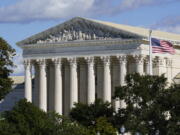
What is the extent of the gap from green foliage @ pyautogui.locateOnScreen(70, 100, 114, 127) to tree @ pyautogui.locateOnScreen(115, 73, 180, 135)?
960 centimetres

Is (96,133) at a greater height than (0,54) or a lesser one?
lesser

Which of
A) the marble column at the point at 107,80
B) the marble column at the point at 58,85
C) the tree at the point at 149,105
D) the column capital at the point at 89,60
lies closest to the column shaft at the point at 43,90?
the marble column at the point at 58,85

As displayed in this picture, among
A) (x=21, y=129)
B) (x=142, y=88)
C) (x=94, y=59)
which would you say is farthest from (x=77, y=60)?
(x=21, y=129)

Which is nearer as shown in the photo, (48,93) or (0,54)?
(0,54)

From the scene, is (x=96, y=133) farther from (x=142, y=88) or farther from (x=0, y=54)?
(x=0, y=54)

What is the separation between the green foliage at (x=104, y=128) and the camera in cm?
13050

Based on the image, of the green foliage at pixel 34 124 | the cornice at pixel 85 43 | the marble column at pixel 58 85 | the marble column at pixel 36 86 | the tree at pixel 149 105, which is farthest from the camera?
the marble column at pixel 36 86

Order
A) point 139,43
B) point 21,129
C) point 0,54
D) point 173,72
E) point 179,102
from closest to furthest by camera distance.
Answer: point 21,129
point 179,102
point 0,54
point 139,43
point 173,72

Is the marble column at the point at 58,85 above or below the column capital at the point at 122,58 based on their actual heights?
below

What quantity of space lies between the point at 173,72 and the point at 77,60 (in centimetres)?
1731

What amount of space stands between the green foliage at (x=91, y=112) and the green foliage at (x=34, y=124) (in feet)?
70.5

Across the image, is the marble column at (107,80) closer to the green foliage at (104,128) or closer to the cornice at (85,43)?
the cornice at (85,43)

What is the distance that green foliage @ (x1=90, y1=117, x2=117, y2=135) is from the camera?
428 feet

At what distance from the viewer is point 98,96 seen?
175125mm
